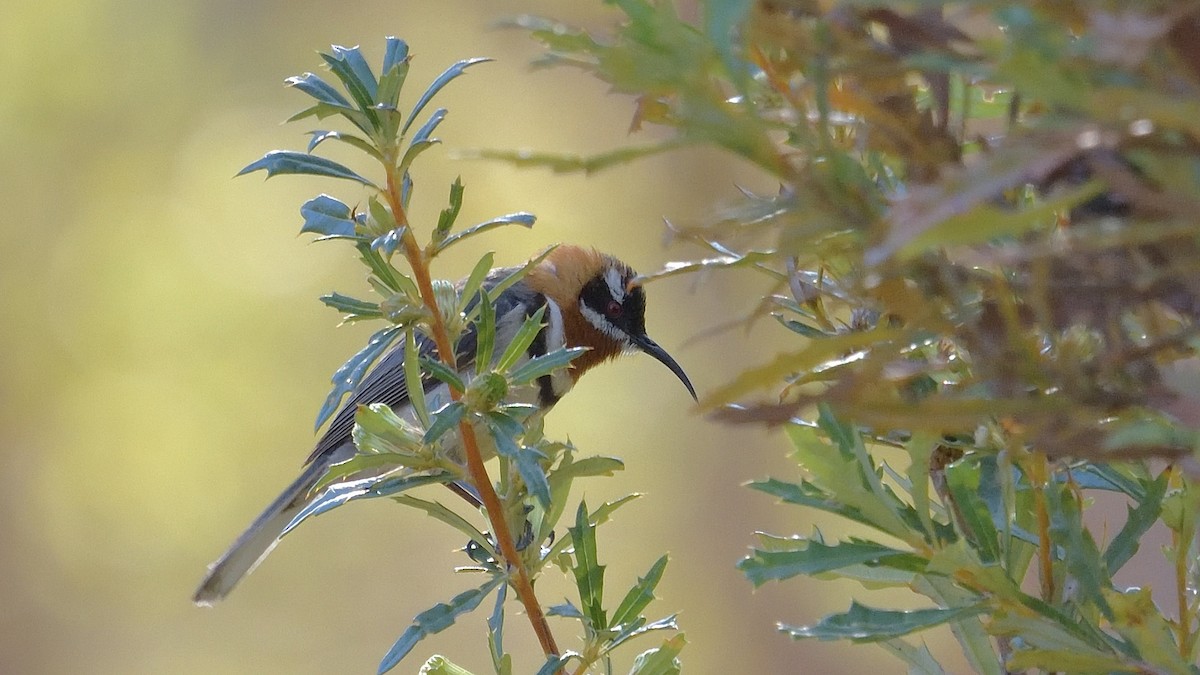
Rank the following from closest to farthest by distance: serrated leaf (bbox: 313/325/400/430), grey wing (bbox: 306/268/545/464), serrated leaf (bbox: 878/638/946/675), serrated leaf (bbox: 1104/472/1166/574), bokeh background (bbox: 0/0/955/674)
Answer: serrated leaf (bbox: 1104/472/1166/574) → serrated leaf (bbox: 878/638/946/675) → serrated leaf (bbox: 313/325/400/430) → grey wing (bbox: 306/268/545/464) → bokeh background (bbox: 0/0/955/674)

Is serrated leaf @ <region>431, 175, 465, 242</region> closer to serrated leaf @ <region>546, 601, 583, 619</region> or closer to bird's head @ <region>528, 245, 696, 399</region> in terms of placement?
serrated leaf @ <region>546, 601, 583, 619</region>

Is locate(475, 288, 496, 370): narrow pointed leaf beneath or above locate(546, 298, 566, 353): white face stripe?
above

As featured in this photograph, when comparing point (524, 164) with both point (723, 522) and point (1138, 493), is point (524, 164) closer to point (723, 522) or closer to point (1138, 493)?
point (1138, 493)

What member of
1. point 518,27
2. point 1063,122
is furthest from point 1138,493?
point 518,27

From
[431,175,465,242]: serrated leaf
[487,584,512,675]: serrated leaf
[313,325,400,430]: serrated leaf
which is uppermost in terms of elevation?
[431,175,465,242]: serrated leaf

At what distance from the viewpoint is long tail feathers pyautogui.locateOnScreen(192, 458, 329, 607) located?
373 centimetres

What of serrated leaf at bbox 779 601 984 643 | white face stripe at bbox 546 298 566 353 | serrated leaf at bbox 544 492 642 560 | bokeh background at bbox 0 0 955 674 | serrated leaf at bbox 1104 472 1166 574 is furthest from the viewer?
bokeh background at bbox 0 0 955 674

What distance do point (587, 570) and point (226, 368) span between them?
4.02 m

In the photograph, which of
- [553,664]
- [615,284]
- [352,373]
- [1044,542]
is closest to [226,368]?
[615,284]

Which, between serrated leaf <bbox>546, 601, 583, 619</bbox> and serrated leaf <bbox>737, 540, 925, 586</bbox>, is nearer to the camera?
serrated leaf <bbox>737, 540, 925, 586</bbox>

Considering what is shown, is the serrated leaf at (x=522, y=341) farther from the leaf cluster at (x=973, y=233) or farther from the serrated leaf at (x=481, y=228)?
the leaf cluster at (x=973, y=233)

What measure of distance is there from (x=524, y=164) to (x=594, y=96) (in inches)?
198

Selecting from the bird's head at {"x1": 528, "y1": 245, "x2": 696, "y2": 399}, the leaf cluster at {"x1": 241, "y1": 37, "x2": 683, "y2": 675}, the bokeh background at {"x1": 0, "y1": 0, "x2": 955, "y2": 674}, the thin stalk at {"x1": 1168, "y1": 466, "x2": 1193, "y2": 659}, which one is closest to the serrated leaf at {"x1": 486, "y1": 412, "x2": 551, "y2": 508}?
the leaf cluster at {"x1": 241, "y1": 37, "x2": 683, "y2": 675}

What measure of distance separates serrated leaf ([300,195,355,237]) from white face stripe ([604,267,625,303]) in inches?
111
